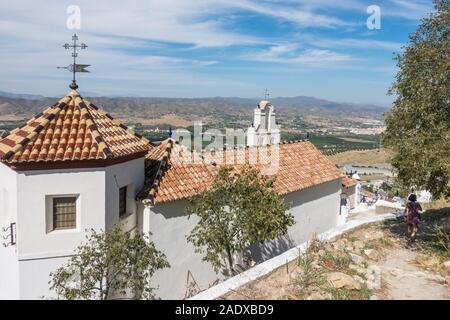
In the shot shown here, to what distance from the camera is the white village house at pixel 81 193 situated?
11320 millimetres

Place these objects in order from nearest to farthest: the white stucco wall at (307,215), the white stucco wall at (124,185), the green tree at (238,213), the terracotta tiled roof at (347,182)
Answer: the green tree at (238,213)
the white stucco wall at (124,185)
the white stucco wall at (307,215)
the terracotta tiled roof at (347,182)

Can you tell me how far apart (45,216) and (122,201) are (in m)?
2.71

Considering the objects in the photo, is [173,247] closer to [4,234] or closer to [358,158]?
[4,234]

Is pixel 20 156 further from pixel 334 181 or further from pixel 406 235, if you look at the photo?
pixel 334 181

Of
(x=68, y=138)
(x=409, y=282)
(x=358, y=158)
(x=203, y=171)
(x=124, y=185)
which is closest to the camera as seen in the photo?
(x=409, y=282)

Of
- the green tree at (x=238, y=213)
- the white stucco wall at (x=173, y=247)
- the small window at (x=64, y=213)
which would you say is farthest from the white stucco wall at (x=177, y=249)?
the small window at (x=64, y=213)

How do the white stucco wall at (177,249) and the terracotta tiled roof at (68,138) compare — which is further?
the white stucco wall at (177,249)

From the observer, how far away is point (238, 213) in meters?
12.1

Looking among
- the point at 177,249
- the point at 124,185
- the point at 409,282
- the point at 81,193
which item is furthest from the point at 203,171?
the point at 409,282

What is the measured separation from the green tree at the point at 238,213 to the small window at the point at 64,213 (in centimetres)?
362

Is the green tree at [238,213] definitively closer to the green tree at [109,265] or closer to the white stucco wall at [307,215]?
the green tree at [109,265]

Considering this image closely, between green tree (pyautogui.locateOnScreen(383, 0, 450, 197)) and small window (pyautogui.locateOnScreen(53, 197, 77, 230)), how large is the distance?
992cm

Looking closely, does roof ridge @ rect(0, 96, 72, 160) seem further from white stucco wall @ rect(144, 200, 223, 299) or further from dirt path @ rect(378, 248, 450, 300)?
dirt path @ rect(378, 248, 450, 300)
